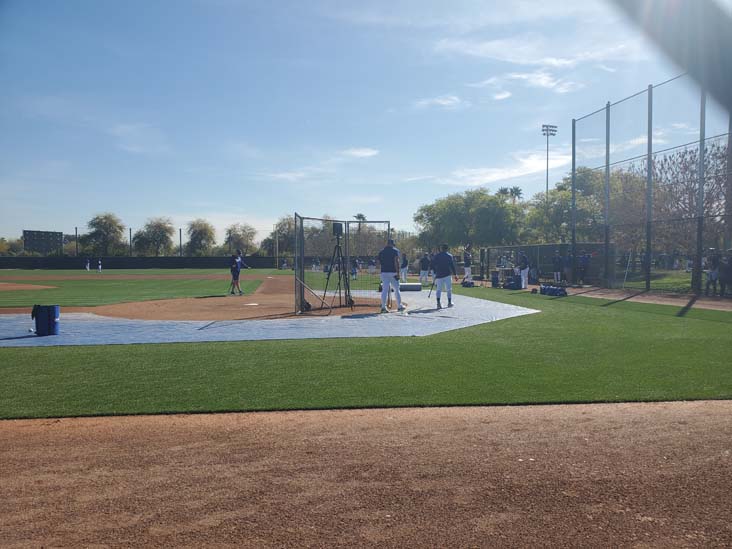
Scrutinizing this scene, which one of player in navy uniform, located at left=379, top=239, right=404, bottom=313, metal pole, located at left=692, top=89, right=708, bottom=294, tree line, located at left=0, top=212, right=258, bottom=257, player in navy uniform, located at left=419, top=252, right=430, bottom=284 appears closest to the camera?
player in navy uniform, located at left=379, top=239, right=404, bottom=313

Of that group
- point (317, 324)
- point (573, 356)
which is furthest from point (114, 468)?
point (317, 324)

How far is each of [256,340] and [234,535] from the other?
8.00 meters

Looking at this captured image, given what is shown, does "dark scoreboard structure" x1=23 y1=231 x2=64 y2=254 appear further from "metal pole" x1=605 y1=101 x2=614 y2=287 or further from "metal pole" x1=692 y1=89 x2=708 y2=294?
"metal pole" x1=692 y1=89 x2=708 y2=294

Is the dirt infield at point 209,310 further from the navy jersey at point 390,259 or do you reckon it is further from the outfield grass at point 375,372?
the outfield grass at point 375,372

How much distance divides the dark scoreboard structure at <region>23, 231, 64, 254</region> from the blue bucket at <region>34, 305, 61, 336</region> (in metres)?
87.5

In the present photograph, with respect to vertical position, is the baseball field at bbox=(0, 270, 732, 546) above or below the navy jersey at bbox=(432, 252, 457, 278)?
below

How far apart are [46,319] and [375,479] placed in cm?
1065

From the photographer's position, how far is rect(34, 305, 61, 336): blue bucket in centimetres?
1183

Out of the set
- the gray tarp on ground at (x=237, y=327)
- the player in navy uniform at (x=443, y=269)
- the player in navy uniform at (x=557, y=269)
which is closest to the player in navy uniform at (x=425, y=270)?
the player in navy uniform at (x=557, y=269)

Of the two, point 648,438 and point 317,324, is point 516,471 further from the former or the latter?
point 317,324

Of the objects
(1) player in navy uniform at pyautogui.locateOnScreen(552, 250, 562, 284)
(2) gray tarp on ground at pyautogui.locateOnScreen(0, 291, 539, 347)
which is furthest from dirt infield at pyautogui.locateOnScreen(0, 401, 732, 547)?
(1) player in navy uniform at pyautogui.locateOnScreen(552, 250, 562, 284)

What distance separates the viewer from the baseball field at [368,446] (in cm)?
346

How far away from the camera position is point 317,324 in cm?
1371

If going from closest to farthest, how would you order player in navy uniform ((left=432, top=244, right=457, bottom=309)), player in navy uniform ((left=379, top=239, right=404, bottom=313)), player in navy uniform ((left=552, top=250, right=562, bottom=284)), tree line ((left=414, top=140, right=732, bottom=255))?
player in navy uniform ((left=379, top=239, right=404, bottom=313))
player in navy uniform ((left=432, top=244, right=457, bottom=309))
tree line ((left=414, top=140, right=732, bottom=255))
player in navy uniform ((left=552, top=250, right=562, bottom=284))
